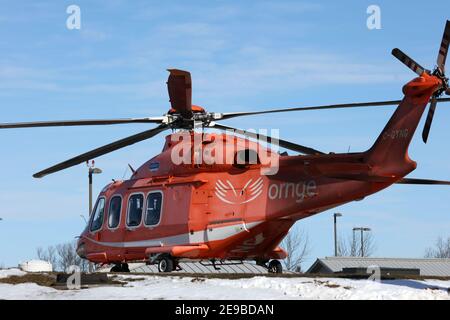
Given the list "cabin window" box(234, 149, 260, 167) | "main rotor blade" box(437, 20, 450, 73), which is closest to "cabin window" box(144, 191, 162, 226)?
"cabin window" box(234, 149, 260, 167)

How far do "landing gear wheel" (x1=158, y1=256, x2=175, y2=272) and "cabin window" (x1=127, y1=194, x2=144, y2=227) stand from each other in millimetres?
2270

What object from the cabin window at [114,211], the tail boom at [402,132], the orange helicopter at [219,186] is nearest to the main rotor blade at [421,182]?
the orange helicopter at [219,186]

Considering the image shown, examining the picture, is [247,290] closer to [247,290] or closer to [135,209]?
[247,290]

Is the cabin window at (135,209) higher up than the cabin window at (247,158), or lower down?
lower down

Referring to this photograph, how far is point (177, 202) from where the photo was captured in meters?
28.4

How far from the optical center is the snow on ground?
1853cm

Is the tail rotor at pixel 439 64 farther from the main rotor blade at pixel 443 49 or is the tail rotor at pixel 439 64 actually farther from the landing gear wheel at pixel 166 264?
the landing gear wheel at pixel 166 264

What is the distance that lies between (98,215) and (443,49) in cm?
1534

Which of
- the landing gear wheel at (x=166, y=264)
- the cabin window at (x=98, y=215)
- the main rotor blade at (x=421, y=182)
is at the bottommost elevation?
the landing gear wheel at (x=166, y=264)

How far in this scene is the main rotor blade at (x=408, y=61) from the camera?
2220 cm

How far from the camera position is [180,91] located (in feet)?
→ 84.7

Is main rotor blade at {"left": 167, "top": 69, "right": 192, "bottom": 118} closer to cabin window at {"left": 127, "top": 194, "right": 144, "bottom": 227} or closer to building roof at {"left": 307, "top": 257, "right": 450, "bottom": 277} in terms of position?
cabin window at {"left": 127, "top": 194, "right": 144, "bottom": 227}

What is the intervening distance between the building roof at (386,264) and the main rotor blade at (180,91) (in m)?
25.7
